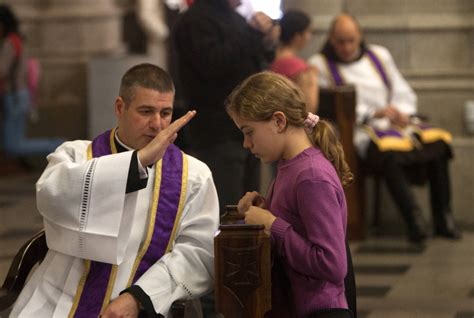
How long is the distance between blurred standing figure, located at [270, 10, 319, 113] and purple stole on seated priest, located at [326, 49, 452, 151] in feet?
2.11

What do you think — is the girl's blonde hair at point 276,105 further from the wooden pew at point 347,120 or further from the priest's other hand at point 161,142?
the wooden pew at point 347,120

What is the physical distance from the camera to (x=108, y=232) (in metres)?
4.44

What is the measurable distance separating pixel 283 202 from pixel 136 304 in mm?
622

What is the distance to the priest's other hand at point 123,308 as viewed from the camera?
4.33 m

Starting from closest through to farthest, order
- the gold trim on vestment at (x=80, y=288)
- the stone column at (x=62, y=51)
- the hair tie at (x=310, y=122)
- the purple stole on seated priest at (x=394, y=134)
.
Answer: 1. the hair tie at (x=310, y=122)
2. the gold trim on vestment at (x=80, y=288)
3. the purple stole on seated priest at (x=394, y=134)
4. the stone column at (x=62, y=51)

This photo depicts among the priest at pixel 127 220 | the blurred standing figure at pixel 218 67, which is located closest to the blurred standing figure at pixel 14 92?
the blurred standing figure at pixel 218 67

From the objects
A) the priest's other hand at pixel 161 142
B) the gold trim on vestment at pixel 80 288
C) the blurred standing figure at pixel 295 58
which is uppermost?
the priest's other hand at pixel 161 142

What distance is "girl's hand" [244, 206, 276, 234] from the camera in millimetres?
4168

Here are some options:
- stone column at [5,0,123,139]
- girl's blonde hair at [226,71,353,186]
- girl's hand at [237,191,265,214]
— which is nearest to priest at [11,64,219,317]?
girl's hand at [237,191,265,214]

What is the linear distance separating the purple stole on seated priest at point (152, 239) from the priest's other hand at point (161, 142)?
0.27 m

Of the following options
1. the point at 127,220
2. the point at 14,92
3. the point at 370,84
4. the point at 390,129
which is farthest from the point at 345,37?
the point at 14,92

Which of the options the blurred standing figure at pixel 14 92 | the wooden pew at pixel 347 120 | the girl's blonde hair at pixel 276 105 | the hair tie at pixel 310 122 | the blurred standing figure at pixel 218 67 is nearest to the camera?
the girl's blonde hair at pixel 276 105

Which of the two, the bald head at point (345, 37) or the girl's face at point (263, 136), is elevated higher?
the girl's face at point (263, 136)

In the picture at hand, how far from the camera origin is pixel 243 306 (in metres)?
4.08
